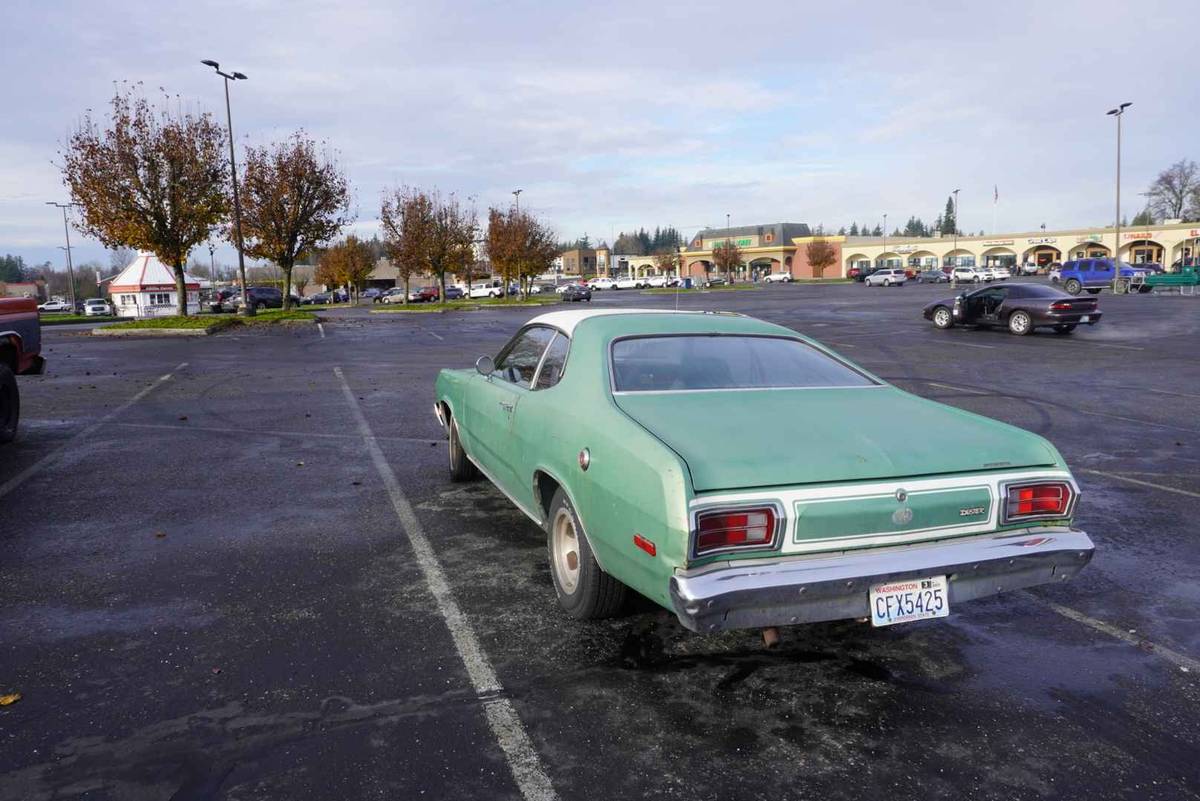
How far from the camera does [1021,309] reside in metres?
21.1

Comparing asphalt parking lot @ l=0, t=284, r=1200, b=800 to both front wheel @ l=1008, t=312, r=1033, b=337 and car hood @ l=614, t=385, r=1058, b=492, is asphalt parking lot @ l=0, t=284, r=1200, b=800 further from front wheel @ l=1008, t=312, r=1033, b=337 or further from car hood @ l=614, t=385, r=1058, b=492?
front wheel @ l=1008, t=312, r=1033, b=337

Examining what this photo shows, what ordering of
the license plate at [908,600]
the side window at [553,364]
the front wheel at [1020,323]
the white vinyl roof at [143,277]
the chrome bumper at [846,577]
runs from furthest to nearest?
the white vinyl roof at [143,277]
the front wheel at [1020,323]
the side window at [553,364]
the license plate at [908,600]
the chrome bumper at [846,577]

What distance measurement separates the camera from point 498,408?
5.18m

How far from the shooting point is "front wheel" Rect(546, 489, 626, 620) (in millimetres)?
3824

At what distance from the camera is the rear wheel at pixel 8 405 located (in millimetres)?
8508

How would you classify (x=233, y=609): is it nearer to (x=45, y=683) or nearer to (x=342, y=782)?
(x=45, y=683)

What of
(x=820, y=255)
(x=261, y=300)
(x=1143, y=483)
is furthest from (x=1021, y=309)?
(x=820, y=255)

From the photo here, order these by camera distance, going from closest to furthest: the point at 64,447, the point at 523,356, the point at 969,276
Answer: the point at 523,356, the point at 64,447, the point at 969,276

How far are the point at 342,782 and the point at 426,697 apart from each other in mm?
593

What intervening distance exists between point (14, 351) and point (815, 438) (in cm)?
915

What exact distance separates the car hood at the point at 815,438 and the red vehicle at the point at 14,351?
25.7ft

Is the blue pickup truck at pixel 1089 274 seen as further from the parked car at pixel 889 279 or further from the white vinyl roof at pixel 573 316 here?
the white vinyl roof at pixel 573 316

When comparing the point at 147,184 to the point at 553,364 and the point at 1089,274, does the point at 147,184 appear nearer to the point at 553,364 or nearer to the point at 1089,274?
the point at 553,364

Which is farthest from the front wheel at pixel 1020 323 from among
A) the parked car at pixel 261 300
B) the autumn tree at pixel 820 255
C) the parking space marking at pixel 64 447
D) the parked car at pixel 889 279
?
the autumn tree at pixel 820 255
